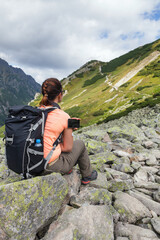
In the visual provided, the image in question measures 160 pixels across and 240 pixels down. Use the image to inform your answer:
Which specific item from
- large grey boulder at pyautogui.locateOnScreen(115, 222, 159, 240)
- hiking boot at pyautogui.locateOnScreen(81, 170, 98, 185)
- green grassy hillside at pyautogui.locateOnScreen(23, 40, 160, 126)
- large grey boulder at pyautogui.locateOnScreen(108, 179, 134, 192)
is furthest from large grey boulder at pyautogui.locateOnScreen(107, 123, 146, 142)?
green grassy hillside at pyautogui.locateOnScreen(23, 40, 160, 126)

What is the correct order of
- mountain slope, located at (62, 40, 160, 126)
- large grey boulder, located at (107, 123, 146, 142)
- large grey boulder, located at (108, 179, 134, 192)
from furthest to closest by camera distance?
mountain slope, located at (62, 40, 160, 126)
large grey boulder, located at (107, 123, 146, 142)
large grey boulder, located at (108, 179, 134, 192)

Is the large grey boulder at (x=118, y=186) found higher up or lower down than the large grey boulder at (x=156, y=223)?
higher up

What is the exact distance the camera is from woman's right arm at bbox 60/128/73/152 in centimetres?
450

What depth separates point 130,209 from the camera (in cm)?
454

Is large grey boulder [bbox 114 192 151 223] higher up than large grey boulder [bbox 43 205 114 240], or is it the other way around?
large grey boulder [bbox 43 205 114 240]

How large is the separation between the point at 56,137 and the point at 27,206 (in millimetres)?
1786

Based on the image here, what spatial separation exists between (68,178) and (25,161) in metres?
1.91

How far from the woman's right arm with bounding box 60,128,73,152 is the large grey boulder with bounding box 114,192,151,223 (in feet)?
7.52

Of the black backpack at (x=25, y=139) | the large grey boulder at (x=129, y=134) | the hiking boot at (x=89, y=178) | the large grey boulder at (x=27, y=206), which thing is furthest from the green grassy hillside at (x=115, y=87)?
the large grey boulder at (x=27, y=206)

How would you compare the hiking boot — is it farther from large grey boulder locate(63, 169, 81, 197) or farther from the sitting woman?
large grey boulder locate(63, 169, 81, 197)

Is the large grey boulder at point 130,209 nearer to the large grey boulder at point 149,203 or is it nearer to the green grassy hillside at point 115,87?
the large grey boulder at point 149,203

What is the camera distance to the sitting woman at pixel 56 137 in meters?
4.14

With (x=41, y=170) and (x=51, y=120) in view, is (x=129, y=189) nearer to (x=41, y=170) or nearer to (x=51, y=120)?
(x=41, y=170)

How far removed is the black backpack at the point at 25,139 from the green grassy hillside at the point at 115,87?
3802cm
